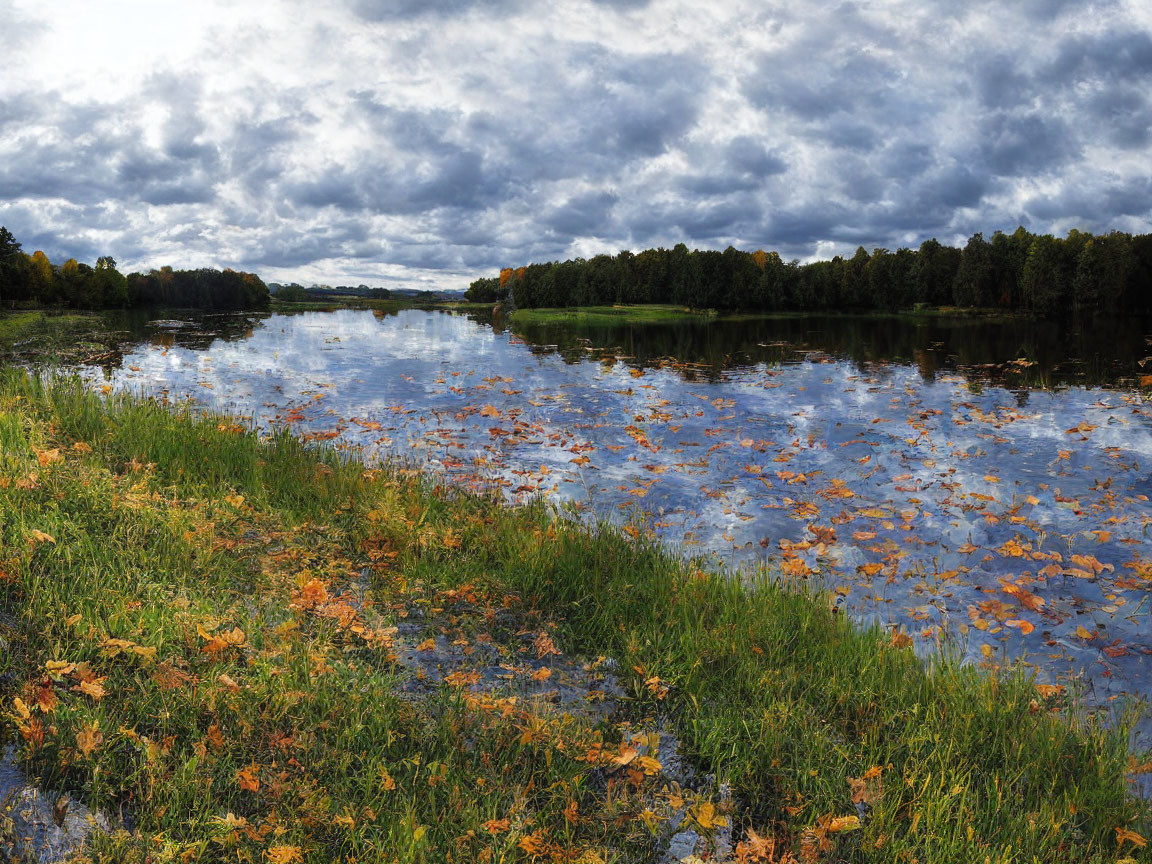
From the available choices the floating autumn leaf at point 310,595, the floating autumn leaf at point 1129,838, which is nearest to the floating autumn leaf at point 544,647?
the floating autumn leaf at point 310,595

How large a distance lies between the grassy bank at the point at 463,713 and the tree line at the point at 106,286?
8317 cm

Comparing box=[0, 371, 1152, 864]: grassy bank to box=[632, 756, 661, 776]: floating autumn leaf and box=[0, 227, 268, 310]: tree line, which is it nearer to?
box=[632, 756, 661, 776]: floating autumn leaf

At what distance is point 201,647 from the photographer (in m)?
4.64

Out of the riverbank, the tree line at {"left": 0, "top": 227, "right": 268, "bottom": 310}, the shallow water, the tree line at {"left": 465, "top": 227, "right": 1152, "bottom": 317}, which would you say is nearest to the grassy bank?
the shallow water

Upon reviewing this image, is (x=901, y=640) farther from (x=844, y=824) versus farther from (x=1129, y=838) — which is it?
(x=844, y=824)

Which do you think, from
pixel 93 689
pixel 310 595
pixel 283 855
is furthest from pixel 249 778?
pixel 310 595

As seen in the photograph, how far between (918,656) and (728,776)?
303 centimetres

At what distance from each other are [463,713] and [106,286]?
134 m

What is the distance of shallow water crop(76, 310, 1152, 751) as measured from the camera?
7.41 m

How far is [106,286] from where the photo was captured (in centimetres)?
11081

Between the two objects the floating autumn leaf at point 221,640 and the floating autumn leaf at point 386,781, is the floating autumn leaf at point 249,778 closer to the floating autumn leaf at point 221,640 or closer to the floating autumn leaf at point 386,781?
the floating autumn leaf at point 386,781

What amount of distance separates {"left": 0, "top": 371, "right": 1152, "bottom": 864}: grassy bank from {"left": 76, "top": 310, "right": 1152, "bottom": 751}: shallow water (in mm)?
1714

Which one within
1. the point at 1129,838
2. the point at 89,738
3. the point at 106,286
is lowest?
the point at 1129,838

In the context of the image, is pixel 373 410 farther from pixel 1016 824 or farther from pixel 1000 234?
pixel 1000 234
